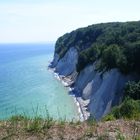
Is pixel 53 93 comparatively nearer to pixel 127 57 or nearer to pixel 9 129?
pixel 127 57

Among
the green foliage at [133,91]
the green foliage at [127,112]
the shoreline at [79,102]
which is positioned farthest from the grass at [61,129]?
the green foliage at [133,91]

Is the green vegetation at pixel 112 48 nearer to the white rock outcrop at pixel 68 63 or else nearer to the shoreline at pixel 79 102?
the white rock outcrop at pixel 68 63

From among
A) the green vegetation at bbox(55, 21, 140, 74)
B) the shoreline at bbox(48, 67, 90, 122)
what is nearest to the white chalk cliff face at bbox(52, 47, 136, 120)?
the shoreline at bbox(48, 67, 90, 122)

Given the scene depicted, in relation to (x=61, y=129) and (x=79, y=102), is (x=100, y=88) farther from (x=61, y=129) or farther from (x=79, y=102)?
(x=61, y=129)

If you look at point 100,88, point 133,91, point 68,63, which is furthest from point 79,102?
point 68,63

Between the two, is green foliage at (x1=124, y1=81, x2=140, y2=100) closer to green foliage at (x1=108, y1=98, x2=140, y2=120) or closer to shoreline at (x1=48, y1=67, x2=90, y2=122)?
shoreline at (x1=48, y1=67, x2=90, y2=122)
